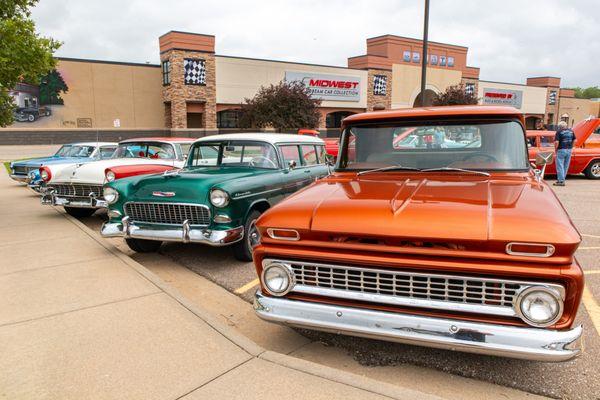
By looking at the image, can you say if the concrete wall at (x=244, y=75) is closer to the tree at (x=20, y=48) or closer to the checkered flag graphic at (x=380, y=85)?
the checkered flag graphic at (x=380, y=85)

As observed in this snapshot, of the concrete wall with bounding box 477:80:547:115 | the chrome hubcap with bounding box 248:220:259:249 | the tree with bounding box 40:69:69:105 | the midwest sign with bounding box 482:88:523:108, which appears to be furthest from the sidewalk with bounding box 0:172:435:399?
the concrete wall with bounding box 477:80:547:115

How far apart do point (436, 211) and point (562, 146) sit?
11.4m

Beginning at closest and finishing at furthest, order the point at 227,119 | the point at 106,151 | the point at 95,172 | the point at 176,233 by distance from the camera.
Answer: the point at 176,233 < the point at 95,172 < the point at 106,151 < the point at 227,119

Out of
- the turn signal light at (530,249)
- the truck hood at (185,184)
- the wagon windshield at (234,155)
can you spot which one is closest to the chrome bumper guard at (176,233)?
the truck hood at (185,184)

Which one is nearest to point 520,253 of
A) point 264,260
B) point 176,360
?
point 264,260

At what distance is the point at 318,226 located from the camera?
275cm

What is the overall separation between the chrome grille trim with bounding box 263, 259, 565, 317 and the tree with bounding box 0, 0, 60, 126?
7.35 metres

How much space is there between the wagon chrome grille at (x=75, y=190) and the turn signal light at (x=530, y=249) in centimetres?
721

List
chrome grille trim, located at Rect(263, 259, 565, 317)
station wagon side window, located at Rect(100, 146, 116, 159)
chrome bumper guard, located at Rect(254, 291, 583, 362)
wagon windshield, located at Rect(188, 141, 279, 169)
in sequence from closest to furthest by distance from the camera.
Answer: chrome bumper guard, located at Rect(254, 291, 583, 362), chrome grille trim, located at Rect(263, 259, 565, 317), wagon windshield, located at Rect(188, 141, 279, 169), station wagon side window, located at Rect(100, 146, 116, 159)

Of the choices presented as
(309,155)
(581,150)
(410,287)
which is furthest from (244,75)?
(410,287)

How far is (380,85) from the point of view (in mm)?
38688

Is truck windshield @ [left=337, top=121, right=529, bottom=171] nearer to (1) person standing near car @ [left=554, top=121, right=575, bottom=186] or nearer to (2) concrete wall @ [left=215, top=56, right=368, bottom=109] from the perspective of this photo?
(1) person standing near car @ [left=554, top=121, right=575, bottom=186]

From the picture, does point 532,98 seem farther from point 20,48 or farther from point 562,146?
point 20,48

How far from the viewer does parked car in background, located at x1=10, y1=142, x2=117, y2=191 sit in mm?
10934
